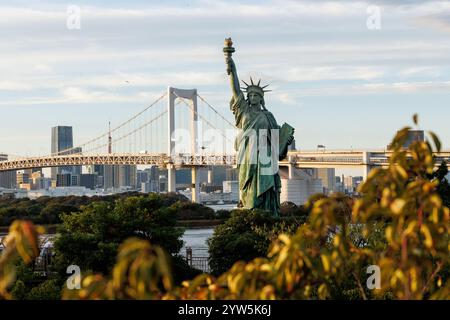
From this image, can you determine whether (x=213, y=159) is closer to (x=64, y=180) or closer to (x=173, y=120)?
(x=173, y=120)

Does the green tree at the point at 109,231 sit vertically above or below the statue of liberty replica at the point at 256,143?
below

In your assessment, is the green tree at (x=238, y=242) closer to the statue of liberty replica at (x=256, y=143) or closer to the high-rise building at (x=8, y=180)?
the statue of liberty replica at (x=256, y=143)

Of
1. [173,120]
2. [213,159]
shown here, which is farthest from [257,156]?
[173,120]

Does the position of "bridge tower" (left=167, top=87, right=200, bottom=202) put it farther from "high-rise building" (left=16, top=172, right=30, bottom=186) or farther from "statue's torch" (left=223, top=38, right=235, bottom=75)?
"high-rise building" (left=16, top=172, right=30, bottom=186)

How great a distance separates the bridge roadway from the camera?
64.1 metres

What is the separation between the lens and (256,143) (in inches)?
941

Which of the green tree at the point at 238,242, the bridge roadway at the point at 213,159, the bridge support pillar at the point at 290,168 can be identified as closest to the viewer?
the green tree at the point at 238,242

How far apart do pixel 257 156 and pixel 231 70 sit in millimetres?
2241

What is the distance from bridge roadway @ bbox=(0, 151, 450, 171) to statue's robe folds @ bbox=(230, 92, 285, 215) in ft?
115

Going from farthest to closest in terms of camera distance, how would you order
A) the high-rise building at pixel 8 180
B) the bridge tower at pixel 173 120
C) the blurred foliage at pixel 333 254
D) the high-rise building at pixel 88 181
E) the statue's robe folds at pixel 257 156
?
the high-rise building at pixel 8 180, the high-rise building at pixel 88 181, the bridge tower at pixel 173 120, the statue's robe folds at pixel 257 156, the blurred foliage at pixel 333 254

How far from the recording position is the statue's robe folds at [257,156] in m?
23.8

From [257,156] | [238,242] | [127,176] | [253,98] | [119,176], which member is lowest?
[238,242]

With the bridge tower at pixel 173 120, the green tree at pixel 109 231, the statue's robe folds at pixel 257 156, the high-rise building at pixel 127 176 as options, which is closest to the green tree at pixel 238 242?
the green tree at pixel 109 231
